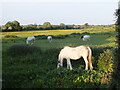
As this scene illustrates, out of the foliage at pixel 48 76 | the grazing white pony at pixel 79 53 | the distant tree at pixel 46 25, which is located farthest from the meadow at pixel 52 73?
the distant tree at pixel 46 25

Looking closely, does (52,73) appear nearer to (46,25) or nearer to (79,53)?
(79,53)

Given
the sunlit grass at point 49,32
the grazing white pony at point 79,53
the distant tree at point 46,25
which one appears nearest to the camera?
the grazing white pony at point 79,53

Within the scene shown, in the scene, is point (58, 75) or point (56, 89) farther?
point (58, 75)

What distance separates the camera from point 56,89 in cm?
646

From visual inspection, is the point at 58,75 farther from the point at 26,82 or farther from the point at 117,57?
the point at 117,57

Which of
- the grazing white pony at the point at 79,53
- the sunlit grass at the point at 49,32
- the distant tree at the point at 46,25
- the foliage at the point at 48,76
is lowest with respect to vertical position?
the foliage at the point at 48,76

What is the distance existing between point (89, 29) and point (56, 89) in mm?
41851

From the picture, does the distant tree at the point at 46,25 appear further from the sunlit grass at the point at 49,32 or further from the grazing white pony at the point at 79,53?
the grazing white pony at the point at 79,53

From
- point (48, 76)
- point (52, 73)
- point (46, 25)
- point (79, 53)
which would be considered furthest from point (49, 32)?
point (48, 76)

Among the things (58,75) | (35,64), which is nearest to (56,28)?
(35,64)

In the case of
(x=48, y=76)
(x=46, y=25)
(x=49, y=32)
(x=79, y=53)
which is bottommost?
(x=48, y=76)

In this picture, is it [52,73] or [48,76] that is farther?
[52,73]

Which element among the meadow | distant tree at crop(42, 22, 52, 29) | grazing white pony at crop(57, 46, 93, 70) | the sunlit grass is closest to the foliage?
the meadow

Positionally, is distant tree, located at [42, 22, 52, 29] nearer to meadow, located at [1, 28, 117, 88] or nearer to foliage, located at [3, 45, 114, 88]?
meadow, located at [1, 28, 117, 88]
